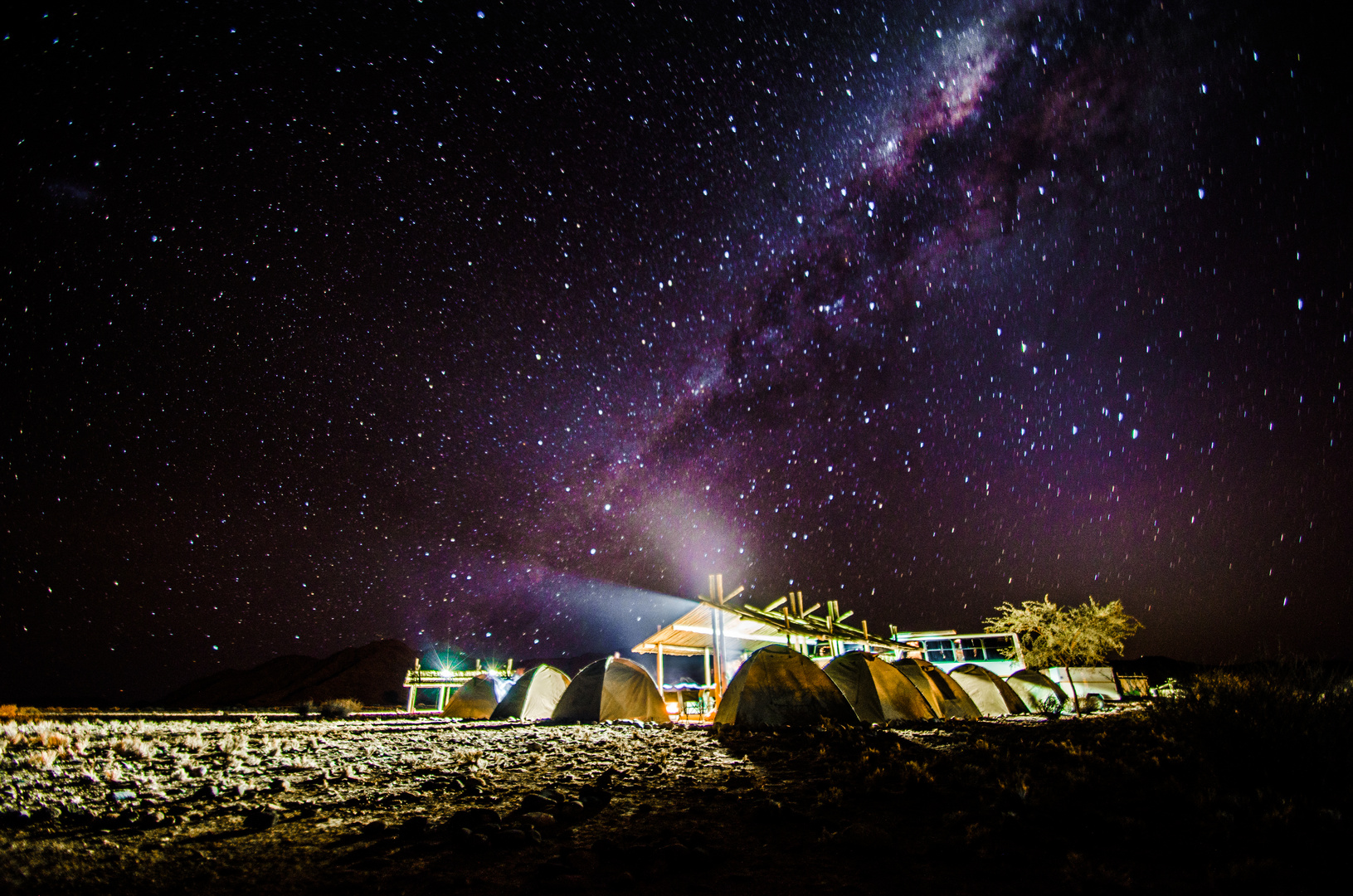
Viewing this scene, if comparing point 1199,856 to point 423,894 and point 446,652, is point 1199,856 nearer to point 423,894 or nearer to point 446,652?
point 423,894

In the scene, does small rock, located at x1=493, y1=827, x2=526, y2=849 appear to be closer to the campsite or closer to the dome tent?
the campsite

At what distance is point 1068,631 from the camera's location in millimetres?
32406

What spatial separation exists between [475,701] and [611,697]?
9.14m

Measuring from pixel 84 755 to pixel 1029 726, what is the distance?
702 inches

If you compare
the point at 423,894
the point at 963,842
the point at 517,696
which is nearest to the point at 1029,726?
the point at 963,842

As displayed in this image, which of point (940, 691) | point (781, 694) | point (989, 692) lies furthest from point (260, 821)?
point (989, 692)

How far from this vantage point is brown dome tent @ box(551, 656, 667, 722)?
1445 centimetres

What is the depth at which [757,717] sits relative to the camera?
36.0 ft

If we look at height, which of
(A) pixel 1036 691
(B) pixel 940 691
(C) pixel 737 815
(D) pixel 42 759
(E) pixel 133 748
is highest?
(D) pixel 42 759

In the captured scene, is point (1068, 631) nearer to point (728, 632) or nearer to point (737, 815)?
point (728, 632)

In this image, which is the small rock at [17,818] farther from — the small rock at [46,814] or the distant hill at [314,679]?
the distant hill at [314,679]

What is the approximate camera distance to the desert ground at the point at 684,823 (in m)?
3.16

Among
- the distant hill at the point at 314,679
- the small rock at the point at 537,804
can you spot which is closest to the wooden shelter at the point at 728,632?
the small rock at the point at 537,804

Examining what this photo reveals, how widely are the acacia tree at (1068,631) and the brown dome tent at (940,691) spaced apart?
21.1 m
